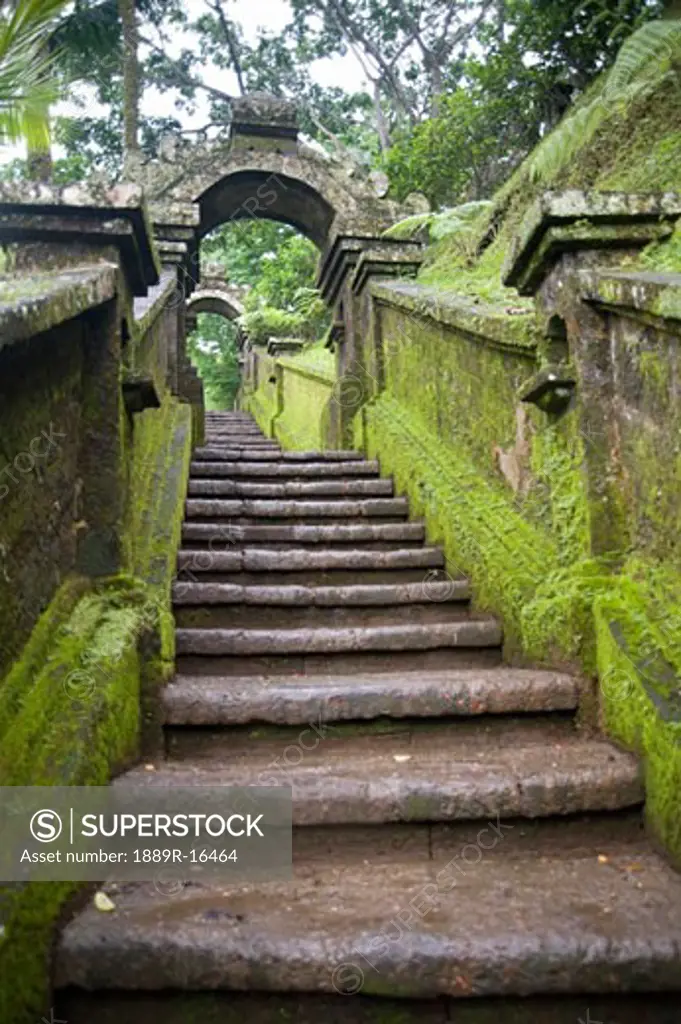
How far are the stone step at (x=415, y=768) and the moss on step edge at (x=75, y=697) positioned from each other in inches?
9.1

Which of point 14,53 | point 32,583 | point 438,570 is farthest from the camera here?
point 14,53

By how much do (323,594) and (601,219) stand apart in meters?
2.17

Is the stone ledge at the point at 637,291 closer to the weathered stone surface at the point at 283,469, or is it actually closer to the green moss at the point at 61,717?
the green moss at the point at 61,717

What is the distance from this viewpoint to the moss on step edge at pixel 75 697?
1.77 m

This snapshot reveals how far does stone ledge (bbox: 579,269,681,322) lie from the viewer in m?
2.39

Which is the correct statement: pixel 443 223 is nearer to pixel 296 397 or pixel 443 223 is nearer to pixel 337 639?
pixel 296 397

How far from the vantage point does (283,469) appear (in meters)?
5.88

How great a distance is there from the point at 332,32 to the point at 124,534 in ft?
70.6

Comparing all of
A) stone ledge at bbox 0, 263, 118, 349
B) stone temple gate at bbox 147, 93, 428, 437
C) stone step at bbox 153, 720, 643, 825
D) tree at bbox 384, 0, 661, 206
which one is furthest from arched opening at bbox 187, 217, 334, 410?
stone step at bbox 153, 720, 643, 825

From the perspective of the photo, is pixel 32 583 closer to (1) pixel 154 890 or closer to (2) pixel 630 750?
(1) pixel 154 890

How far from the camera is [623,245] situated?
2961 millimetres

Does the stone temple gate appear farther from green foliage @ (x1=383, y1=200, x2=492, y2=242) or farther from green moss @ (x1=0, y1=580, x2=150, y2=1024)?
green moss @ (x1=0, y1=580, x2=150, y2=1024)

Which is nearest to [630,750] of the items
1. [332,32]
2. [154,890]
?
[154,890]

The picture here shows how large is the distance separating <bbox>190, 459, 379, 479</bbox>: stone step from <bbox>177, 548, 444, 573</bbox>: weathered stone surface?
1403mm
